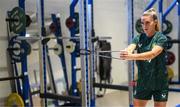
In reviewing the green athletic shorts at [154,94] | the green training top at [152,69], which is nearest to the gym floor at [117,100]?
the green athletic shorts at [154,94]

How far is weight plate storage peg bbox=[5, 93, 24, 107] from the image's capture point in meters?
5.12

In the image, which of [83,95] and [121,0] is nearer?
[83,95]

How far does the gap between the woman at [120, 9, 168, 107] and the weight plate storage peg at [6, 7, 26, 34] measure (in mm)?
2089

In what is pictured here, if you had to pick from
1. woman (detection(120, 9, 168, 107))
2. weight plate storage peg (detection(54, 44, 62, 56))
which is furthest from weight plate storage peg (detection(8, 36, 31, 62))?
woman (detection(120, 9, 168, 107))

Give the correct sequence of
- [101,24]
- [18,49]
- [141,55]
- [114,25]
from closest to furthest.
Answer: [141,55] → [18,49] → [101,24] → [114,25]

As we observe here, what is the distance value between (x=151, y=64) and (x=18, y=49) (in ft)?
8.19

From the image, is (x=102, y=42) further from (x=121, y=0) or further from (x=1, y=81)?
(x=1, y=81)

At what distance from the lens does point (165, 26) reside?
25.1ft

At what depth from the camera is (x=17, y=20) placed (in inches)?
201

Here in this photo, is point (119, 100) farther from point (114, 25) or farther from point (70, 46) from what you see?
point (114, 25)

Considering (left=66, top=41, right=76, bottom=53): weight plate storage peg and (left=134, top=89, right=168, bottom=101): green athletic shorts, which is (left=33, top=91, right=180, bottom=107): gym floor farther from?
(left=134, top=89, right=168, bottom=101): green athletic shorts

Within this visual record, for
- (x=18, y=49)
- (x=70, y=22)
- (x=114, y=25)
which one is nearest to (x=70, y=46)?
(x=70, y=22)

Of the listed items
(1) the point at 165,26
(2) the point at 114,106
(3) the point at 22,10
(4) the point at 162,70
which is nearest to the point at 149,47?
(4) the point at 162,70

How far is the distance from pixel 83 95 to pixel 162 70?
1.10 meters
